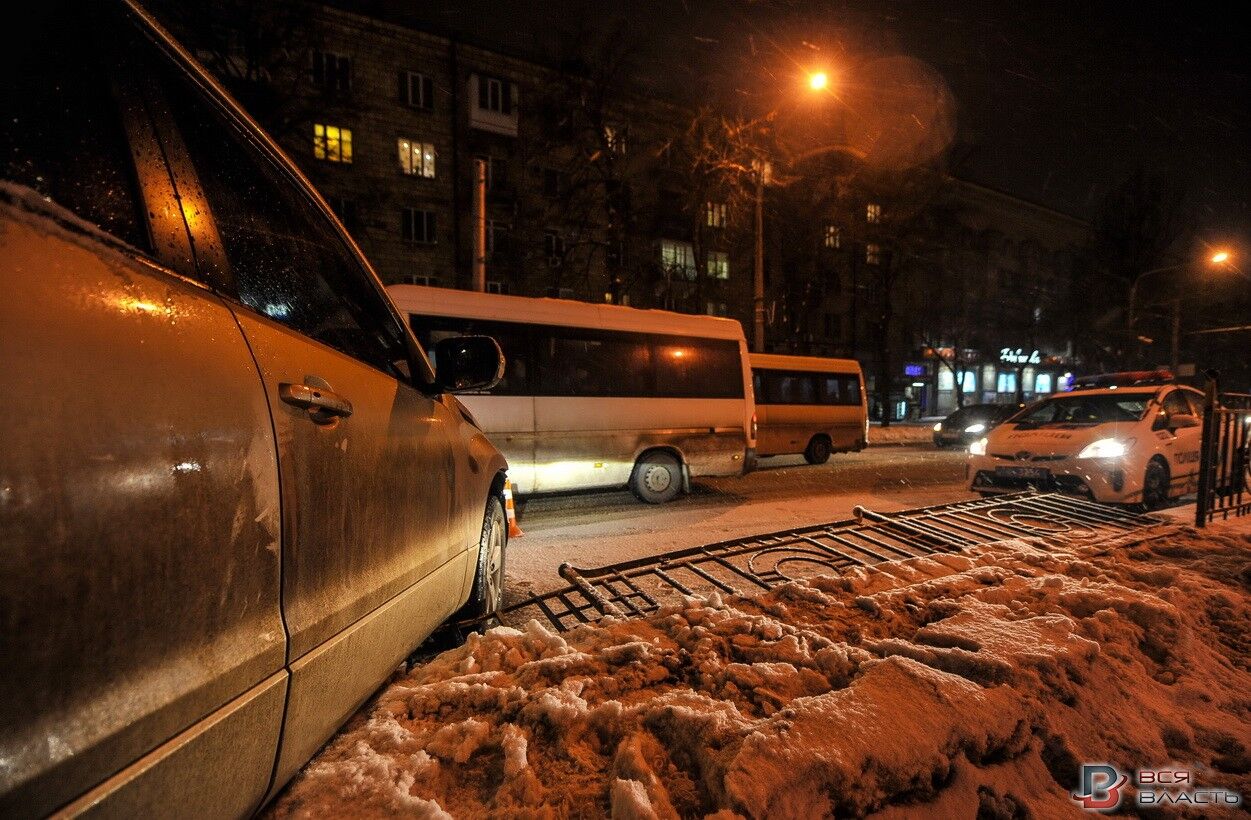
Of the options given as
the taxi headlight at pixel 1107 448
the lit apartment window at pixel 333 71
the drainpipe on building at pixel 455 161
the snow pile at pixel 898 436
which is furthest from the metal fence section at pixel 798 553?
the lit apartment window at pixel 333 71

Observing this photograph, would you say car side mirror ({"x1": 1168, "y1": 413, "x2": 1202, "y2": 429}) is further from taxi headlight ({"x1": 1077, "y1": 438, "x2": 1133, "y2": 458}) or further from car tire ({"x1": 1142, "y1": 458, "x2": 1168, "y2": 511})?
taxi headlight ({"x1": 1077, "y1": 438, "x2": 1133, "y2": 458})

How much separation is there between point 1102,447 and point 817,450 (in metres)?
8.66

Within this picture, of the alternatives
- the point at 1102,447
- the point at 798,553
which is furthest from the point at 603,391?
the point at 1102,447

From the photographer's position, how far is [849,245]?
93.9 feet

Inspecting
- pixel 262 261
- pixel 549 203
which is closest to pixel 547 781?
pixel 262 261

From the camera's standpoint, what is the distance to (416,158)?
77.4 ft

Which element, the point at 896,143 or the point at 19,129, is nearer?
the point at 19,129

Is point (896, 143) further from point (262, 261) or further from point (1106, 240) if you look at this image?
point (262, 261)

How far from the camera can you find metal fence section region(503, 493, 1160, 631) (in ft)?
11.8

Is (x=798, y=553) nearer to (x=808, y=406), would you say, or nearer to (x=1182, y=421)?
A: (x=1182, y=421)

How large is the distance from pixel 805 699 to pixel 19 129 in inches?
89.8

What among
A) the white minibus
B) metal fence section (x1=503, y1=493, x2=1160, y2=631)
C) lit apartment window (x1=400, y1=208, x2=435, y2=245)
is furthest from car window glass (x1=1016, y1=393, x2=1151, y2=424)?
lit apartment window (x1=400, y1=208, x2=435, y2=245)

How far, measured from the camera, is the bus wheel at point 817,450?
1541cm

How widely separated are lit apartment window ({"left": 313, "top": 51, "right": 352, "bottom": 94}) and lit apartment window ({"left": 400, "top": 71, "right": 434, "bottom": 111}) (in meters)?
2.01
